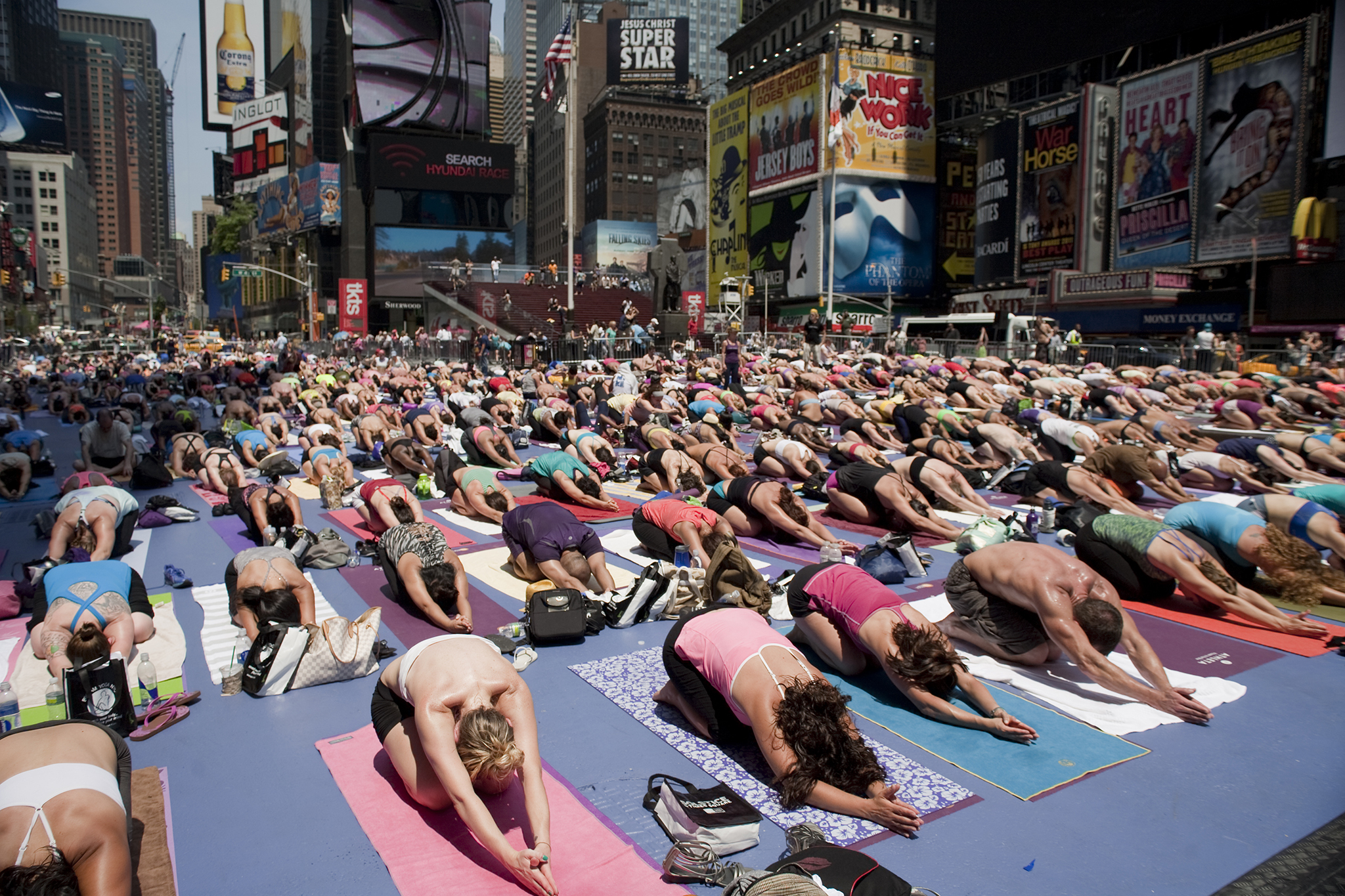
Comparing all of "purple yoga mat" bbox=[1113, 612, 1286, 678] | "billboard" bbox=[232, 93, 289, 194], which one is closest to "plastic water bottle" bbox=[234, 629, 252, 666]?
"purple yoga mat" bbox=[1113, 612, 1286, 678]

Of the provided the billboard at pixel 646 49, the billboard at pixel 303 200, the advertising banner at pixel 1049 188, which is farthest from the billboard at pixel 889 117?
the billboard at pixel 646 49

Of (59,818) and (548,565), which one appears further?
(548,565)

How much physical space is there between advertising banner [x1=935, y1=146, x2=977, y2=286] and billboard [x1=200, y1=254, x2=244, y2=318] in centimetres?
7590

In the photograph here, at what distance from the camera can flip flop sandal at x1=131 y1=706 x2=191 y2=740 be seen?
4.90m

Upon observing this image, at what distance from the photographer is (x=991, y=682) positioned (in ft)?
17.8

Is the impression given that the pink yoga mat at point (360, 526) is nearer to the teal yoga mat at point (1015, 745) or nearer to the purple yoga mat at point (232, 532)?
the purple yoga mat at point (232, 532)

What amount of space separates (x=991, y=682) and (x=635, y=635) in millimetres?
2528

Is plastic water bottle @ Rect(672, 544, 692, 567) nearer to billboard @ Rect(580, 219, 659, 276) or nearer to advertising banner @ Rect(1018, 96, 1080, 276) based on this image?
advertising banner @ Rect(1018, 96, 1080, 276)

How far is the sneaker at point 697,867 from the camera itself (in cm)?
356

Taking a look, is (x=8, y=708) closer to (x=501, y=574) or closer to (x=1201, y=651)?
(x=501, y=574)

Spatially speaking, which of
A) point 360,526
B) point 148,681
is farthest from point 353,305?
point 148,681

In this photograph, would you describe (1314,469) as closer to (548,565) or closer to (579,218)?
(548,565)

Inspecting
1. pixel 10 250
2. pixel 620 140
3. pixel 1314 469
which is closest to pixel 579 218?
pixel 620 140

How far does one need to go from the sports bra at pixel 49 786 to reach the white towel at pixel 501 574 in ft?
13.5
